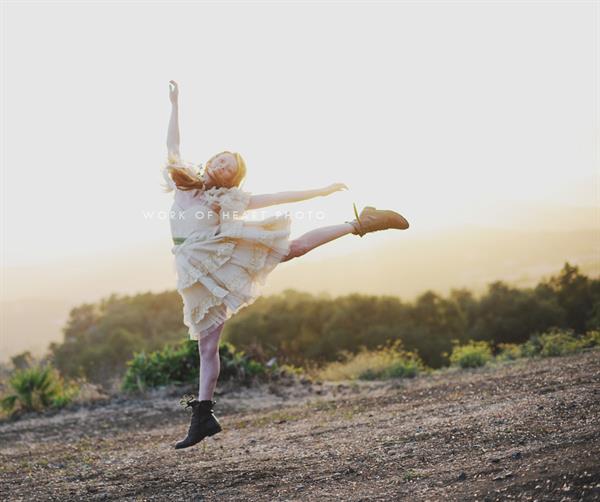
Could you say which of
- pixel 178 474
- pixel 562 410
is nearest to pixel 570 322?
pixel 562 410

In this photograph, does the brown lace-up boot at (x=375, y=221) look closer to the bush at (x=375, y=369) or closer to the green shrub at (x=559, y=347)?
the green shrub at (x=559, y=347)

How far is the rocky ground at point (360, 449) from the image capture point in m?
3.77

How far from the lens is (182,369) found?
1155 centimetres

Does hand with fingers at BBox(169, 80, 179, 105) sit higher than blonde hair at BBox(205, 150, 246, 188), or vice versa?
hand with fingers at BBox(169, 80, 179, 105)

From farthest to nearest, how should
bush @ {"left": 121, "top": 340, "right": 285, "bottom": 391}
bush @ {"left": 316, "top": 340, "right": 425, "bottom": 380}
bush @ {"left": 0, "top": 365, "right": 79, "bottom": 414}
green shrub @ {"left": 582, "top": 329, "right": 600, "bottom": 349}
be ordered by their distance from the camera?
bush @ {"left": 316, "top": 340, "right": 425, "bottom": 380}
bush @ {"left": 121, "top": 340, "right": 285, "bottom": 391}
green shrub @ {"left": 582, "top": 329, "right": 600, "bottom": 349}
bush @ {"left": 0, "top": 365, "right": 79, "bottom": 414}

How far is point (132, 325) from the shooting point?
25000mm

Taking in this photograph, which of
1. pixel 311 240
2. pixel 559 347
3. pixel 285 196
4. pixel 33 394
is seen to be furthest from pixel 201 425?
pixel 559 347

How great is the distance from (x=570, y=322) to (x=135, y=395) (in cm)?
973

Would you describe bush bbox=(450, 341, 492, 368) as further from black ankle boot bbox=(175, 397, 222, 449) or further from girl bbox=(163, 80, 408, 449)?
black ankle boot bbox=(175, 397, 222, 449)

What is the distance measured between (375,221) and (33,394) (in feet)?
23.5

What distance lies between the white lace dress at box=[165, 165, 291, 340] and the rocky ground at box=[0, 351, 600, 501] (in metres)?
1.21

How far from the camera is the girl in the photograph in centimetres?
529

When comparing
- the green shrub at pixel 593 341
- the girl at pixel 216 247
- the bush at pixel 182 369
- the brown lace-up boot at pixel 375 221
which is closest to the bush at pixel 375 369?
the bush at pixel 182 369

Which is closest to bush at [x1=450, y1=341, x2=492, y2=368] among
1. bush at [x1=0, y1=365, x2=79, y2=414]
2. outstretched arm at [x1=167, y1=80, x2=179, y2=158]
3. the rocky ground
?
the rocky ground
